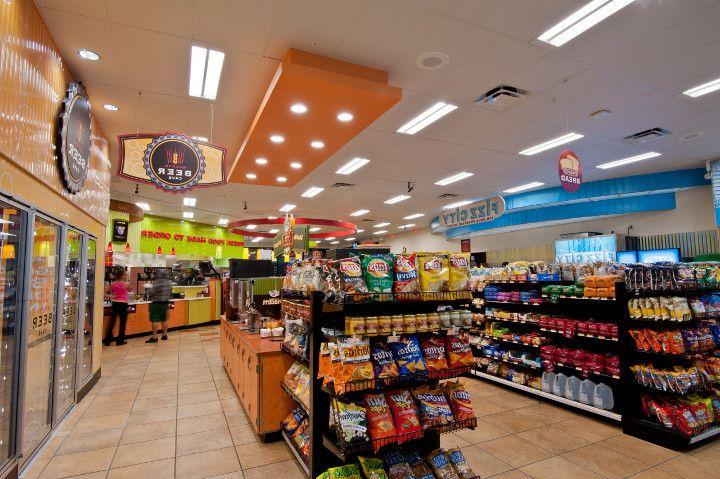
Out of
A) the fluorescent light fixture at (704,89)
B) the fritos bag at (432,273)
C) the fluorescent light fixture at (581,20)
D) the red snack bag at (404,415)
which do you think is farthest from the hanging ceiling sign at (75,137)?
the fluorescent light fixture at (704,89)

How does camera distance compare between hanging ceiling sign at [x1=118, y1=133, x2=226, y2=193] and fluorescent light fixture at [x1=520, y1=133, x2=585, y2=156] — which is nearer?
hanging ceiling sign at [x1=118, y1=133, x2=226, y2=193]

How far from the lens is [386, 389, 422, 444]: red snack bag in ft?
7.81

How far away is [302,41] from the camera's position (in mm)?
4031

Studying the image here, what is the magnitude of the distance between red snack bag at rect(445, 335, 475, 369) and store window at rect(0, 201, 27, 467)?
11.2 feet

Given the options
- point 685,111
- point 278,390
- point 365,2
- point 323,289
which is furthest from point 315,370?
point 685,111

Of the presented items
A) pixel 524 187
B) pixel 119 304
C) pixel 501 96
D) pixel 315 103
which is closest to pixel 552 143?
pixel 501 96

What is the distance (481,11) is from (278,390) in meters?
4.05

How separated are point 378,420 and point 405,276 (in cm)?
92

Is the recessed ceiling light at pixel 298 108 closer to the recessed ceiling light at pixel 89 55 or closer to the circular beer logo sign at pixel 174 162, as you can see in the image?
the circular beer logo sign at pixel 174 162

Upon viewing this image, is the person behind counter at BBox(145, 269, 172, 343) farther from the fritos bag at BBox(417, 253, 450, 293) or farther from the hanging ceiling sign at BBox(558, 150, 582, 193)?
the hanging ceiling sign at BBox(558, 150, 582, 193)

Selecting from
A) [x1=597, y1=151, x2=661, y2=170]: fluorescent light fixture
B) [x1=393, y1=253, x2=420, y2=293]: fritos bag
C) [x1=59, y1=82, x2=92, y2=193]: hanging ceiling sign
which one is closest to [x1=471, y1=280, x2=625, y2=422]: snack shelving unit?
[x1=393, y1=253, x2=420, y2=293]: fritos bag

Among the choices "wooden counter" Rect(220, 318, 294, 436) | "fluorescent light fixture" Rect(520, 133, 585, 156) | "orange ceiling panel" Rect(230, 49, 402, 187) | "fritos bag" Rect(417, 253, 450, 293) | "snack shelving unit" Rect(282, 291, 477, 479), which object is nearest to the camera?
"snack shelving unit" Rect(282, 291, 477, 479)

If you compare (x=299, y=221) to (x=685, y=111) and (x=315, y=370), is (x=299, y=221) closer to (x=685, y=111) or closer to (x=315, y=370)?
(x=685, y=111)

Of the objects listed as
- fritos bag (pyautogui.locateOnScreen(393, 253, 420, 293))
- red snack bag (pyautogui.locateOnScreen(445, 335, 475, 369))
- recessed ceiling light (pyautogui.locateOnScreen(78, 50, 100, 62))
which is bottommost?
red snack bag (pyautogui.locateOnScreen(445, 335, 475, 369))
